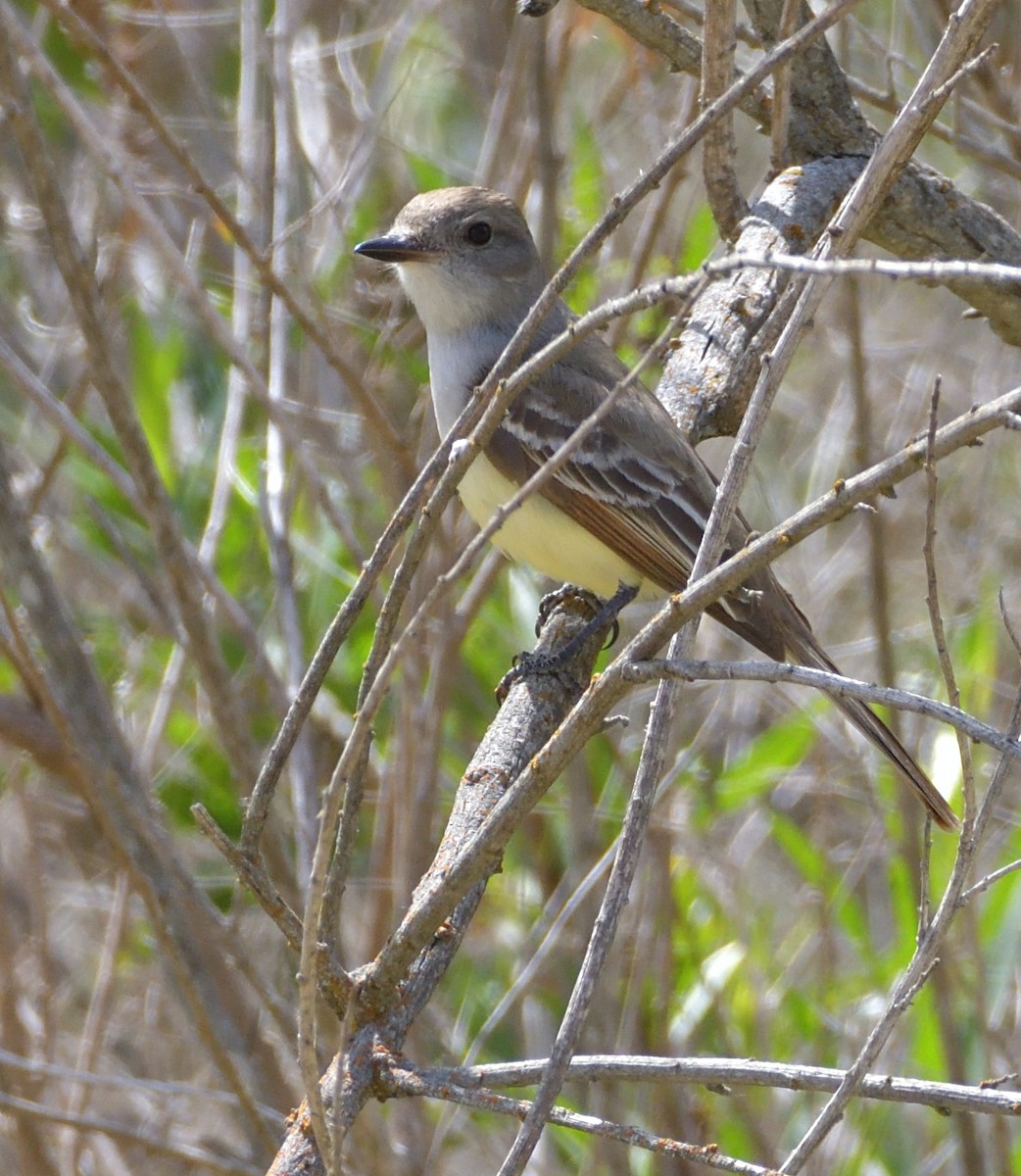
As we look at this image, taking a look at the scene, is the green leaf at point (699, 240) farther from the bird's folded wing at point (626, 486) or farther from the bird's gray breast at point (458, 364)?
the bird's folded wing at point (626, 486)

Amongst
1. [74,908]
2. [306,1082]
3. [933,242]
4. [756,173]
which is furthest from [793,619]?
[74,908]

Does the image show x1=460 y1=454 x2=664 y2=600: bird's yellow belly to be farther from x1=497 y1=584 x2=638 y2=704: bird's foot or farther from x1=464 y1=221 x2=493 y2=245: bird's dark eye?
x1=464 y1=221 x2=493 y2=245: bird's dark eye

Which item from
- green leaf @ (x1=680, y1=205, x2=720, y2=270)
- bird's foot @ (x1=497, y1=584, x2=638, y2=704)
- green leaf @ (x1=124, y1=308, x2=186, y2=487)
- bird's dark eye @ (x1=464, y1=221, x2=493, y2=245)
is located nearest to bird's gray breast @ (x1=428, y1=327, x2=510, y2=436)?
bird's dark eye @ (x1=464, y1=221, x2=493, y2=245)

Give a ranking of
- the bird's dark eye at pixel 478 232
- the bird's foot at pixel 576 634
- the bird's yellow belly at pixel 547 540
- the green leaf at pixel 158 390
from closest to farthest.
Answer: the bird's foot at pixel 576 634 → the bird's yellow belly at pixel 547 540 → the bird's dark eye at pixel 478 232 → the green leaf at pixel 158 390

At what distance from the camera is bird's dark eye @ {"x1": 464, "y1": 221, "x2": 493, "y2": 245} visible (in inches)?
175

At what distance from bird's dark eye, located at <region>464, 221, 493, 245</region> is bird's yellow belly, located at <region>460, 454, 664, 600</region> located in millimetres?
860

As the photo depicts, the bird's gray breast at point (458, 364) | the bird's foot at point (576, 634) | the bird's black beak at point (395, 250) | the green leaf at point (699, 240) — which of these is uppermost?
the green leaf at point (699, 240)

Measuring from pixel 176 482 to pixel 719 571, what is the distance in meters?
3.56

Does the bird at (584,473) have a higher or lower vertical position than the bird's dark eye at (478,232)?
lower

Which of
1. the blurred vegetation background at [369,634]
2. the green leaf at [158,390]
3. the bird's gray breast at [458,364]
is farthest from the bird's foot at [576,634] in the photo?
the green leaf at [158,390]

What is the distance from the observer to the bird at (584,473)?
3.95 m

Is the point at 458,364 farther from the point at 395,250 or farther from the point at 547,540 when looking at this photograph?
the point at 547,540

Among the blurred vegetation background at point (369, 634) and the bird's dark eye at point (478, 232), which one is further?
the bird's dark eye at point (478, 232)

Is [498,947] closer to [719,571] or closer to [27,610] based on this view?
[27,610]
